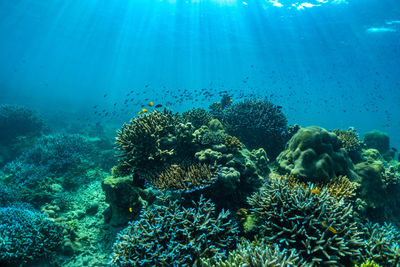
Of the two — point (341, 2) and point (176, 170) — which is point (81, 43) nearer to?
point (341, 2)

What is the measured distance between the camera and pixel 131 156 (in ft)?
21.5

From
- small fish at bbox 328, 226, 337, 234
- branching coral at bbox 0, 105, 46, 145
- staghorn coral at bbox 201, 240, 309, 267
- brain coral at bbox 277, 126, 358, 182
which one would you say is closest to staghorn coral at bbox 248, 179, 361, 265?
small fish at bbox 328, 226, 337, 234

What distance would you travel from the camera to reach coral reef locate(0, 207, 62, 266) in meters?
4.77

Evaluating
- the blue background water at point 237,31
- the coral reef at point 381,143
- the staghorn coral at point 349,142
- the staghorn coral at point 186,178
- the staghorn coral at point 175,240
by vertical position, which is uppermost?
the blue background water at point 237,31

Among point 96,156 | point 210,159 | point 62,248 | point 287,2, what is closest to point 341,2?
point 287,2

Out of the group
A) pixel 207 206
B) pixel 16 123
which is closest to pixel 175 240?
pixel 207 206

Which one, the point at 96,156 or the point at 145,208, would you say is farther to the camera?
the point at 96,156

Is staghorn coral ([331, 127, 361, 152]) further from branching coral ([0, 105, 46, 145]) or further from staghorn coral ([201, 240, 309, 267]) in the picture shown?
branching coral ([0, 105, 46, 145])

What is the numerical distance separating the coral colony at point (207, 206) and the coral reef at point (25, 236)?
0.03 meters

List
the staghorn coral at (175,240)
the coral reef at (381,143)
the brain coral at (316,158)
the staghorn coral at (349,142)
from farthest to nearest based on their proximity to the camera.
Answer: the coral reef at (381,143), the staghorn coral at (349,142), the brain coral at (316,158), the staghorn coral at (175,240)

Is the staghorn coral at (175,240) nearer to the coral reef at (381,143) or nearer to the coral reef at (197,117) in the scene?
the coral reef at (197,117)

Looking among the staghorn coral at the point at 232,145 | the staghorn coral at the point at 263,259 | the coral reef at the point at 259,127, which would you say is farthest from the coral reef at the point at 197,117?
the staghorn coral at the point at 263,259

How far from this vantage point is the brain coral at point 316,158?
6325mm

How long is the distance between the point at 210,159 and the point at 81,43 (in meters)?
90.2
